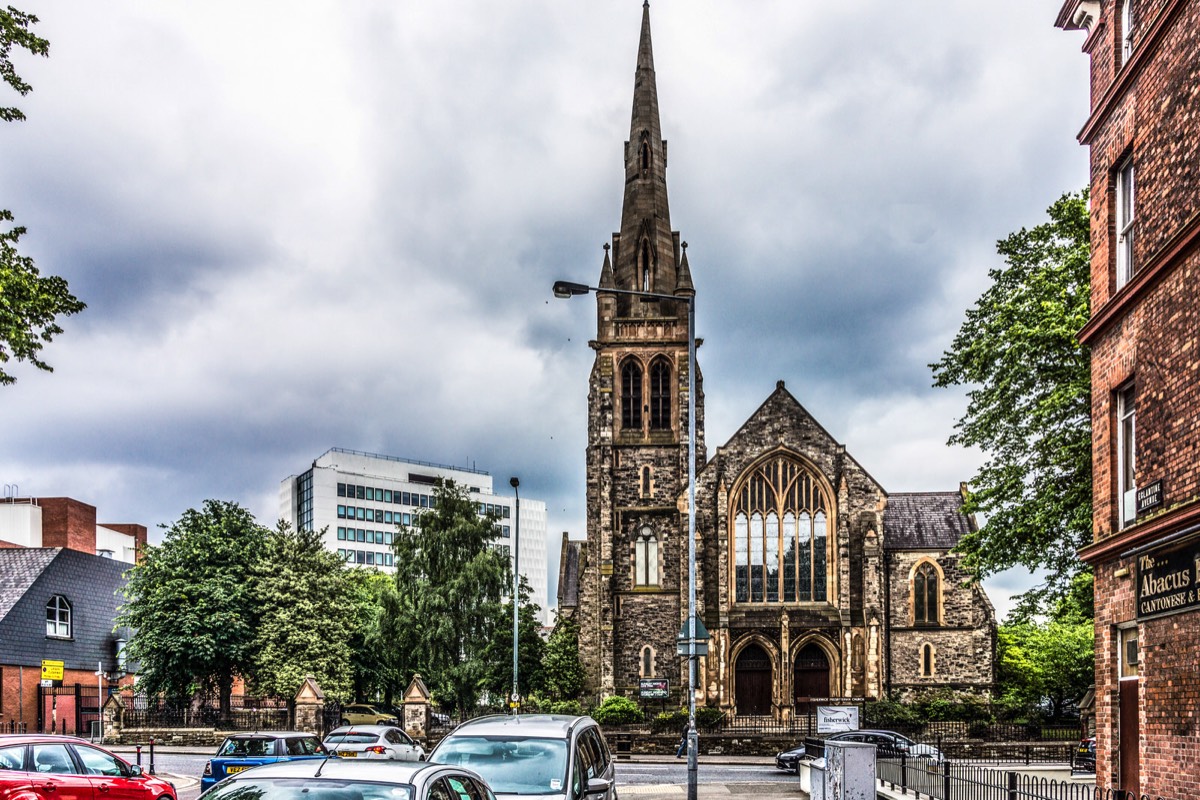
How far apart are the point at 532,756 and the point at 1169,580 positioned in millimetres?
7111

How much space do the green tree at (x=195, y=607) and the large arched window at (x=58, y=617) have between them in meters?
3.44

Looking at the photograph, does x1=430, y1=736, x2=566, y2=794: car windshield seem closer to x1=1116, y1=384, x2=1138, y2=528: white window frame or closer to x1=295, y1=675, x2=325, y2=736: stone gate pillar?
x1=1116, y1=384, x2=1138, y2=528: white window frame

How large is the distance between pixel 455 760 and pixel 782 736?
32.4m

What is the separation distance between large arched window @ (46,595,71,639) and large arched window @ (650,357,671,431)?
2633 cm

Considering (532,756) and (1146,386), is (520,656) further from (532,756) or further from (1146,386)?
(532,756)

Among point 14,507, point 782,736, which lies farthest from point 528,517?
point 782,736

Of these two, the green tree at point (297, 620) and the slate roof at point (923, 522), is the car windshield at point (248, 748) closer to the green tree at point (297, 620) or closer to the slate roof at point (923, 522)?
the green tree at point (297, 620)

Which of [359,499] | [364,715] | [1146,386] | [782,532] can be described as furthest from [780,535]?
[359,499]

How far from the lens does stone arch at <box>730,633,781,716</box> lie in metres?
53.1

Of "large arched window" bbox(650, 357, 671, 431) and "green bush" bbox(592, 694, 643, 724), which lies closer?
"green bush" bbox(592, 694, 643, 724)

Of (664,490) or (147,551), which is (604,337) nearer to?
(664,490)

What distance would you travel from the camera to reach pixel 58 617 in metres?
51.3

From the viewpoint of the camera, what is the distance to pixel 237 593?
4859cm

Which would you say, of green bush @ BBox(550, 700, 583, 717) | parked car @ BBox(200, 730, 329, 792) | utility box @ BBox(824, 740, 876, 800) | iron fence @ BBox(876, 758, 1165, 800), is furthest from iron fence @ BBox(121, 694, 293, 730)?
utility box @ BBox(824, 740, 876, 800)
